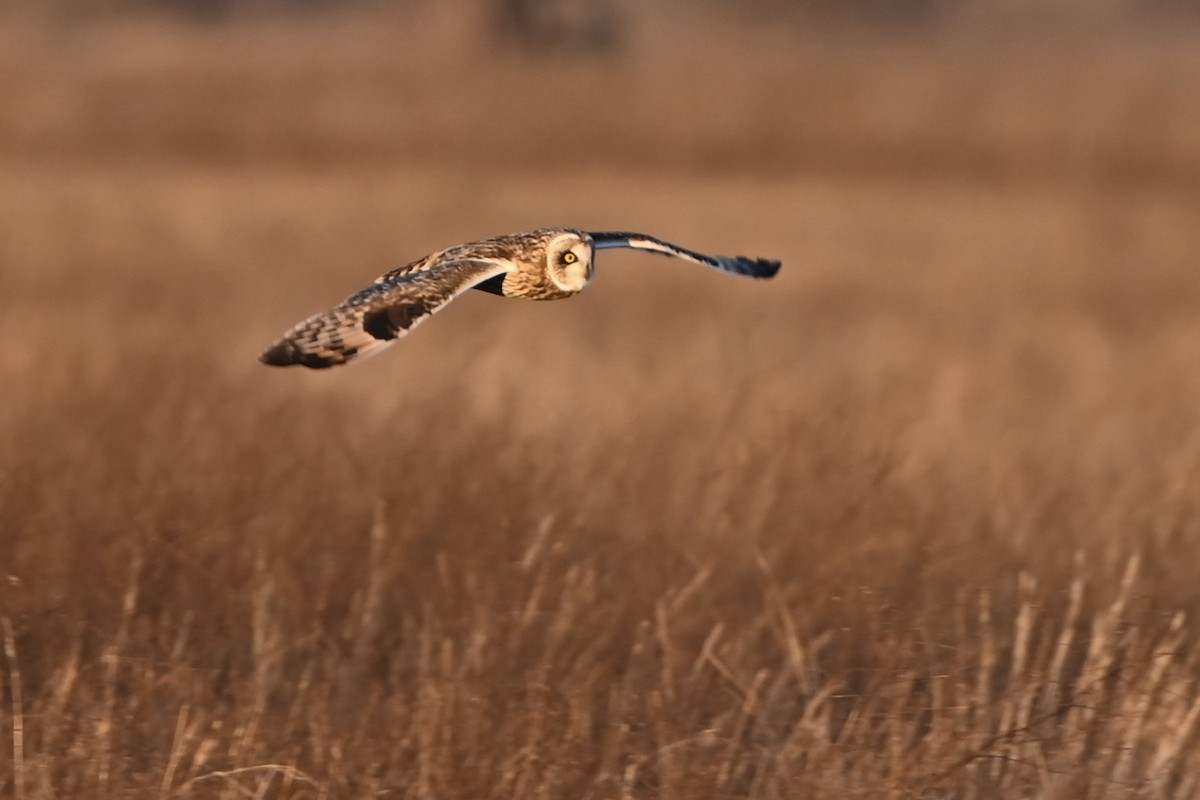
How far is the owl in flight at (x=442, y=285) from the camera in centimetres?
377

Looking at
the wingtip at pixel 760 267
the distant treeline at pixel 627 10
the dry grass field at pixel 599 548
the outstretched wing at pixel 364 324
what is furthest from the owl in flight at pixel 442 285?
the distant treeline at pixel 627 10

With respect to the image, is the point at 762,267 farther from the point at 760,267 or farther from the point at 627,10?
the point at 627,10

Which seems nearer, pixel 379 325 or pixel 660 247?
pixel 379 325

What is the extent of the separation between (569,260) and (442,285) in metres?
0.54

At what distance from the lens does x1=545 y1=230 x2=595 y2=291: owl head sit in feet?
14.3

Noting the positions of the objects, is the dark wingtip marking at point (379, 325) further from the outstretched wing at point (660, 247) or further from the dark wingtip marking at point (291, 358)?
the outstretched wing at point (660, 247)

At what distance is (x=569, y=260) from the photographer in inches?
173

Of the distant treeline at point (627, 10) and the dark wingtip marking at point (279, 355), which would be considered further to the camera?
the distant treeline at point (627, 10)

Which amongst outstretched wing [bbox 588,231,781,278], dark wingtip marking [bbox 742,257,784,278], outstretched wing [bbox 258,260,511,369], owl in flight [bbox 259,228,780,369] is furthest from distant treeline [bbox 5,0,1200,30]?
outstretched wing [bbox 258,260,511,369]

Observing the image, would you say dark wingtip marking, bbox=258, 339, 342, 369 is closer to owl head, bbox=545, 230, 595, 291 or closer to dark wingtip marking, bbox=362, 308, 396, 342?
dark wingtip marking, bbox=362, 308, 396, 342

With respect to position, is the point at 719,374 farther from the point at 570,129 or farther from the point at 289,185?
the point at 570,129

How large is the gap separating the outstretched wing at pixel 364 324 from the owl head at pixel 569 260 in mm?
421

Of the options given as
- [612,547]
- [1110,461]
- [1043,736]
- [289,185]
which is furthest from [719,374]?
[289,185]

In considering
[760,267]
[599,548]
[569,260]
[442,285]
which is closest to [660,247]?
[569,260]
